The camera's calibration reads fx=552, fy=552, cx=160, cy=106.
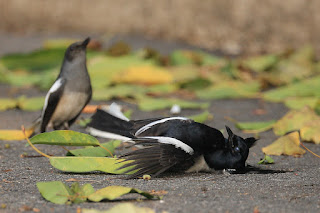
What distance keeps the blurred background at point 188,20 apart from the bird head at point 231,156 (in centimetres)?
383

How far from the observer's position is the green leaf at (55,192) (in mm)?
1808

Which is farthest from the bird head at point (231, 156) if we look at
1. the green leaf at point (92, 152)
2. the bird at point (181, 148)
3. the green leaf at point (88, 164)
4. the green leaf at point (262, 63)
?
the green leaf at point (262, 63)

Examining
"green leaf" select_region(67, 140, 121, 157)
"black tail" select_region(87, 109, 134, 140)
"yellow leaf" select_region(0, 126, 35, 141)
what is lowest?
"yellow leaf" select_region(0, 126, 35, 141)

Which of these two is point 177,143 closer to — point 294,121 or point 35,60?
point 294,121

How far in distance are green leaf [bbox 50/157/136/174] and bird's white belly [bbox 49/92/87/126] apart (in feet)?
3.52

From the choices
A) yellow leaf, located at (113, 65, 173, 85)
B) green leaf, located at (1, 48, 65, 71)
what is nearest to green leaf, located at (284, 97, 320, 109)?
yellow leaf, located at (113, 65, 173, 85)

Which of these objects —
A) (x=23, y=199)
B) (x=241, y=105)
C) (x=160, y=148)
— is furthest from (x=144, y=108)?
(x=23, y=199)

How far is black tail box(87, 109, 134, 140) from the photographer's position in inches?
101

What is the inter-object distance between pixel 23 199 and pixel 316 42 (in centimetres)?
467

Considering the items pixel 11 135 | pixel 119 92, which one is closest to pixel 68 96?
pixel 11 135

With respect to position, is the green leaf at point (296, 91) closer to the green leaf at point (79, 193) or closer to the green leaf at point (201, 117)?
the green leaf at point (201, 117)

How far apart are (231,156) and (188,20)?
4.31 metres

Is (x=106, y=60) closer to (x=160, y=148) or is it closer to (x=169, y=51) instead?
(x=169, y=51)

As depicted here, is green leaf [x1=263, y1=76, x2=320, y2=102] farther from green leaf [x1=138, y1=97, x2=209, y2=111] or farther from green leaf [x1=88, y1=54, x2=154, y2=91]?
green leaf [x1=88, y1=54, x2=154, y2=91]
